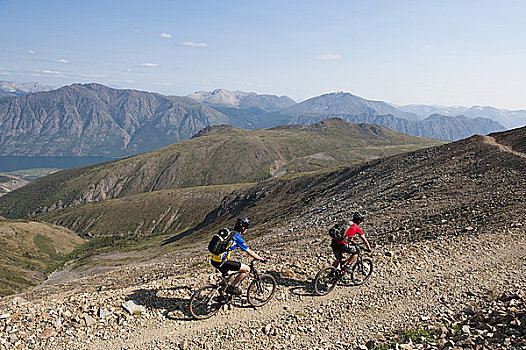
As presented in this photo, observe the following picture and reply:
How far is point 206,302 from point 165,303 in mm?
1902

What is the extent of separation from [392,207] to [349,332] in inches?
1053

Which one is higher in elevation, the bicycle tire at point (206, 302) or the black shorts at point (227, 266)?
the black shorts at point (227, 266)

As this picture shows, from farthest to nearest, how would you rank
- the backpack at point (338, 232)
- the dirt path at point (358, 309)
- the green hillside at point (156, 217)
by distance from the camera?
the green hillside at point (156, 217), the backpack at point (338, 232), the dirt path at point (358, 309)

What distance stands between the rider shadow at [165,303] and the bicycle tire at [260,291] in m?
2.53

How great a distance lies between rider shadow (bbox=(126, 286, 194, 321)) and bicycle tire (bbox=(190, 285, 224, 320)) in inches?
15.6

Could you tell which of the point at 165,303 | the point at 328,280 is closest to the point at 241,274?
the point at 165,303

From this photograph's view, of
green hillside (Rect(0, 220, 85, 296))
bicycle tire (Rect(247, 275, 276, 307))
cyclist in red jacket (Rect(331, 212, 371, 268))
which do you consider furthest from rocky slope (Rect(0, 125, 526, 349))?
green hillside (Rect(0, 220, 85, 296))

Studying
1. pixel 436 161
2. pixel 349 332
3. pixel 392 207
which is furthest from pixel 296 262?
pixel 436 161

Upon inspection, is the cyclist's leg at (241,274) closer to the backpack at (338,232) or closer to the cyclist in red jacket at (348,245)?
the backpack at (338,232)

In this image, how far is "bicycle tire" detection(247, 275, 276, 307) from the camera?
13.4 meters

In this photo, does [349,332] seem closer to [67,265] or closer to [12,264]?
[12,264]

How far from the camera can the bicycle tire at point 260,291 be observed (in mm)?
13380

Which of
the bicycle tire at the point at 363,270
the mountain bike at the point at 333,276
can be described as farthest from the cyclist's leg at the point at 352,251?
the bicycle tire at the point at 363,270

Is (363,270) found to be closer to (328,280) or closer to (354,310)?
(328,280)
